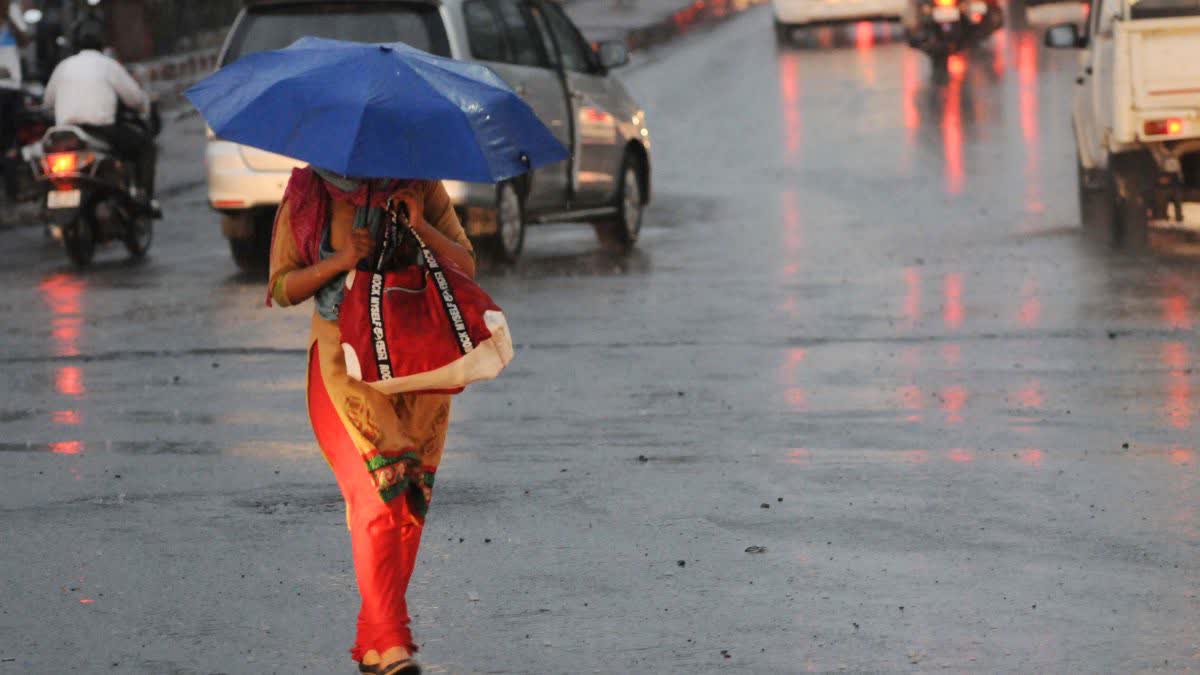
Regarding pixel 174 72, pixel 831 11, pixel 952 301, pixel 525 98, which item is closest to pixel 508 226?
pixel 525 98

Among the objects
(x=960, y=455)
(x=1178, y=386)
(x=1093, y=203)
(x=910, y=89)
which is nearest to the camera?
(x=960, y=455)

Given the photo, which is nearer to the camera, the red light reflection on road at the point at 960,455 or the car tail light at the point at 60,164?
the red light reflection on road at the point at 960,455

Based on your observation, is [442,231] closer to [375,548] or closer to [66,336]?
[375,548]

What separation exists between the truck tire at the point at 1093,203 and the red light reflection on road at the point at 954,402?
635cm

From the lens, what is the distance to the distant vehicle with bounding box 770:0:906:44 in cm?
3831

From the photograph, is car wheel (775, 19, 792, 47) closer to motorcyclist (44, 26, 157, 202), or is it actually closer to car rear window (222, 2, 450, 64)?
motorcyclist (44, 26, 157, 202)

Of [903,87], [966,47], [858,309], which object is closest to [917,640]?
[858,309]

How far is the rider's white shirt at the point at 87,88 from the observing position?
1638 centimetres

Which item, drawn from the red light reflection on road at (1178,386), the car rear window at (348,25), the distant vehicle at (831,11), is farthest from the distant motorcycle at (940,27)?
the red light reflection on road at (1178,386)

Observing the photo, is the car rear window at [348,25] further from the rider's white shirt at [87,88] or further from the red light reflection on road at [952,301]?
the red light reflection on road at [952,301]

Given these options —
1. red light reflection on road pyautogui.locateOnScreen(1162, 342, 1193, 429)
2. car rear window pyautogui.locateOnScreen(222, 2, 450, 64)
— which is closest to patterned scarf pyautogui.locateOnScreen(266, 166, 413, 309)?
red light reflection on road pyautogui.locateOnScreen(1162, 342, 1193, 429)

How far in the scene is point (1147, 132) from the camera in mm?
15172

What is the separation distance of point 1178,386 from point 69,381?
16.3 feet

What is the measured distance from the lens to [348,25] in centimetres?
1527
